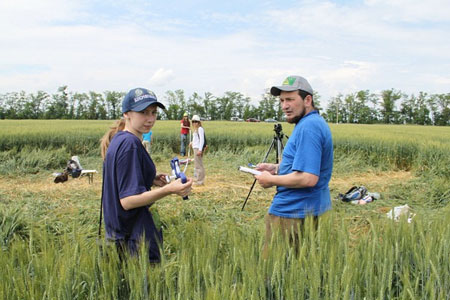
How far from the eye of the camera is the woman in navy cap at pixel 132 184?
1.87 metres

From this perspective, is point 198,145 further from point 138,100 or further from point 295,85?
point 138,100

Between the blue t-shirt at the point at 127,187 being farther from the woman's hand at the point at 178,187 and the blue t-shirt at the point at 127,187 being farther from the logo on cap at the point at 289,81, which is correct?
the logo on cap at the point at 289,81

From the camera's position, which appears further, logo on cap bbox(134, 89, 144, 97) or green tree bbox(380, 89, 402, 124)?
green tree bbox(380, 89, 402, 124)

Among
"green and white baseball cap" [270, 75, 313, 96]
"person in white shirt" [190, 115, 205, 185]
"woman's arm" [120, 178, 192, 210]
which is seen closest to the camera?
"woman's arm" [120, 178, 192, 210]

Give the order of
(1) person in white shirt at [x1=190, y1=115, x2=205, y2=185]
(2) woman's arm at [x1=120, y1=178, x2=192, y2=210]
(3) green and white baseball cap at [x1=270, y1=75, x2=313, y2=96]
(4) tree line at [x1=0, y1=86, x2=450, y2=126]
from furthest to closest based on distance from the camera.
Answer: (4) tree line at [x1=0, y1=86, x2=450, y2=126]
(1) person in white shirt at [x1=190, y1=115, x2=205, y2=185]
(3) green and white baseball cap at [x1=270, y1=75, x2=313, y2=96]
(2) woman's arm at [x1=120, y1=178, x2=192, y2=210]

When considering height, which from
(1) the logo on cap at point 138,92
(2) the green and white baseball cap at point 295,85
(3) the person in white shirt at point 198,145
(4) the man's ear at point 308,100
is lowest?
(3) the person in white shirt at point 198,145

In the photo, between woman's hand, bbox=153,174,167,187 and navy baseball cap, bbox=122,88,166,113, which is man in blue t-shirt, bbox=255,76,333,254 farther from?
navy baseball cap, bbox=122,88,166,113

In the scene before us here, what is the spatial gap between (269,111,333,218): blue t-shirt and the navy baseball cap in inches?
36.6

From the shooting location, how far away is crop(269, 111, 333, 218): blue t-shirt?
2.28m

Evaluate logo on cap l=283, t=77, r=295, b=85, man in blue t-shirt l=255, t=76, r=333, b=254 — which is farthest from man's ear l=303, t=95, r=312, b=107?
logo on cap l=283, t=77, r=295, b=85

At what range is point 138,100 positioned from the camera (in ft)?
6.70

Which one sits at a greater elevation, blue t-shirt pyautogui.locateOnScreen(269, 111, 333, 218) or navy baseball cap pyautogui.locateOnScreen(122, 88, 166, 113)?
navy baseball cap pyautogui.locateOnScreen(122, 88, 166, 113)

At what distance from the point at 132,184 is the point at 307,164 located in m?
1.06

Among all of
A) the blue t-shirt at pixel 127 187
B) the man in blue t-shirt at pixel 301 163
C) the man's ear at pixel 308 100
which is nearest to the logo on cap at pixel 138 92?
the blue t-shirt at pixel 127 187
